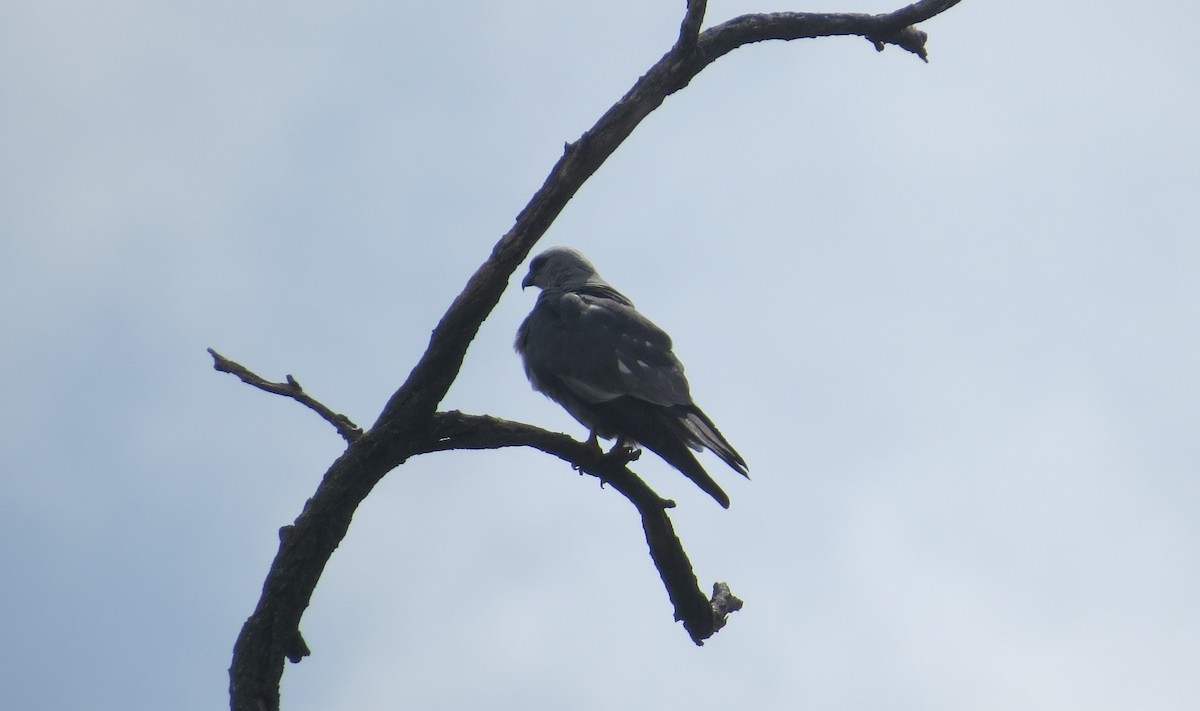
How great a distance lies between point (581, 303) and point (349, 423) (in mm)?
2220

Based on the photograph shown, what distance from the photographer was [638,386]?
558 cm

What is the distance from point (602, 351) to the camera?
18.9 ft

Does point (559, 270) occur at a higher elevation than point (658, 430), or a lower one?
higher

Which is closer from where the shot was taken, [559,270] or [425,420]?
[425,420]

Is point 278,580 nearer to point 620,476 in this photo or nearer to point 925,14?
point 620,476

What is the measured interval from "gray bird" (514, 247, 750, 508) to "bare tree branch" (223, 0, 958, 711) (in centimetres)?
86

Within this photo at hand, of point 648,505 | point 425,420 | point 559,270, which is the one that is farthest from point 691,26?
point 559,270

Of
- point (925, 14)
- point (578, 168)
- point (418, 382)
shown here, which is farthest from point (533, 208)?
point (925, 14)

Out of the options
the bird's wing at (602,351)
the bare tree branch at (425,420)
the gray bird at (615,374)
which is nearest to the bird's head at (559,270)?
the gray bird at (615,374)

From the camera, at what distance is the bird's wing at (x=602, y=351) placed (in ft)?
18.4

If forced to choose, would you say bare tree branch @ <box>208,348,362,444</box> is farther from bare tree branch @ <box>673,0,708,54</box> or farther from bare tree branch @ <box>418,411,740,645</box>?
bare tree branch @ <box>673,0,708,54</box>

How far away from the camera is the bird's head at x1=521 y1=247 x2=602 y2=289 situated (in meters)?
7.06

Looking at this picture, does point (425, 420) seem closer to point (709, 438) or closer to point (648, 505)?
point (648, 505)

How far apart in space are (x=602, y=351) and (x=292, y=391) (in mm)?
1964
